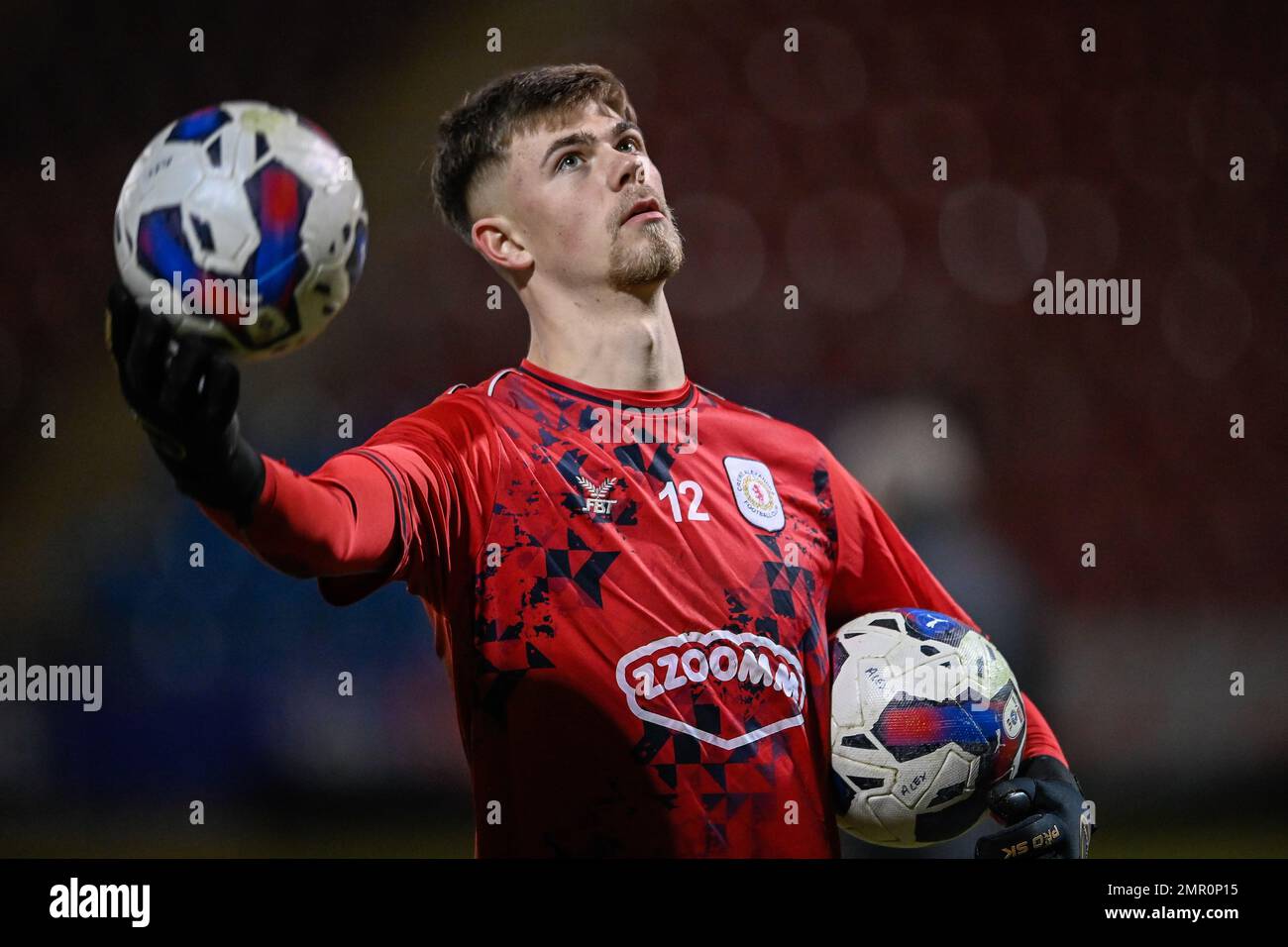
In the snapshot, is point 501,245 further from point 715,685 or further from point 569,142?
point 715,685

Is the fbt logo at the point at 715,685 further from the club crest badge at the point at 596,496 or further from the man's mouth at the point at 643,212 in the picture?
the man's mouth at the point at 643,212

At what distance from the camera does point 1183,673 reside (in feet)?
16.8

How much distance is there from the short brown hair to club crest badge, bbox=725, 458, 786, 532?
79cm

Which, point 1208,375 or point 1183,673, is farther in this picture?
point 1208,375

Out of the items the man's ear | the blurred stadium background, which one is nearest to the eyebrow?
the man's ear

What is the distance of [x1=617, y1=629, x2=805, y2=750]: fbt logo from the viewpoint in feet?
6.92

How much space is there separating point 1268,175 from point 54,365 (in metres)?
5.25

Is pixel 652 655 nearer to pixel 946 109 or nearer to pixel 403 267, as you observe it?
pixel 403 267

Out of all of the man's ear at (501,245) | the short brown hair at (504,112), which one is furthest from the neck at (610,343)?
the short brown hair at (504,112)

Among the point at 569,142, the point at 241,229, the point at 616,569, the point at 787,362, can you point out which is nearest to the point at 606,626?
the point at 616,569

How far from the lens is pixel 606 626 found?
7.00ft

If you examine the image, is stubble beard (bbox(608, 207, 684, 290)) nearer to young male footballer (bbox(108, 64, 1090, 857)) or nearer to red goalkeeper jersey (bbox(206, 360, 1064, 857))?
young male footballer (bbox(108, 64, 1090, 857))

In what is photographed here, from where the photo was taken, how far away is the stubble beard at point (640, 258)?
8.12ft

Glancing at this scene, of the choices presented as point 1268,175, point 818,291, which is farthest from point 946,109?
point 1268,175
